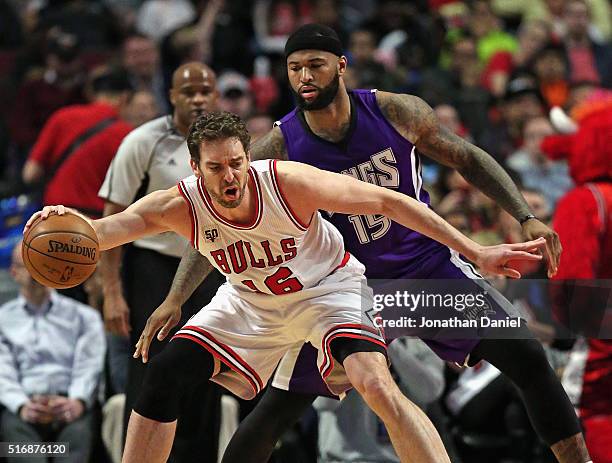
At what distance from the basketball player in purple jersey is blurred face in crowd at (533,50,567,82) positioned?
237 inches

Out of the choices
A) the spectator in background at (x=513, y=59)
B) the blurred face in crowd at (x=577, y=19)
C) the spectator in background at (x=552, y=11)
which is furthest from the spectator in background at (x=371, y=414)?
the spectator in background at (x=552, y=11)

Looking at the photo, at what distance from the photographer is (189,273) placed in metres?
5.68

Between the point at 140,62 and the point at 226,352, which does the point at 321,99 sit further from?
the point at 140,62

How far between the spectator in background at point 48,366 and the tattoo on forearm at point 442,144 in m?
2.81

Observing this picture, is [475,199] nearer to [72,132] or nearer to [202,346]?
[72,132]

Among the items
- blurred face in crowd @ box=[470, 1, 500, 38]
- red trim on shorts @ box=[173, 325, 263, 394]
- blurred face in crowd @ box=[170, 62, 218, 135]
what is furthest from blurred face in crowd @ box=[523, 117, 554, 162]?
red trim on shorts @ box=[173, 325, 263, 394]

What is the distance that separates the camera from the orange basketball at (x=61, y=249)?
5070mm

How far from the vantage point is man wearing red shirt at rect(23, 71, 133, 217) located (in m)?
8.12

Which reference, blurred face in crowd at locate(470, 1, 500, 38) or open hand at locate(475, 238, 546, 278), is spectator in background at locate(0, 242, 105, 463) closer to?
open hand at locate(475, 238, 546, 278)

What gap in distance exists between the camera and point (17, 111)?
34.9 feet

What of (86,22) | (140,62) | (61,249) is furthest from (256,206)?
(86,22)

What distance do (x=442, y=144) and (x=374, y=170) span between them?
36 cm

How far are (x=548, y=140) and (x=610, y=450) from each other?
1856 mm

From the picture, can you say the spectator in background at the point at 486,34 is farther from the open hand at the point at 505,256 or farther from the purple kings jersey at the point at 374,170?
the open hand at the point at 505,256
